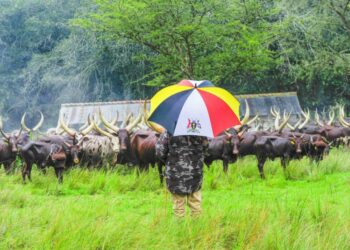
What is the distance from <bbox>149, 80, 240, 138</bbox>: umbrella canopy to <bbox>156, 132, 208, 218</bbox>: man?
30cm

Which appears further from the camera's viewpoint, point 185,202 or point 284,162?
point 284,162

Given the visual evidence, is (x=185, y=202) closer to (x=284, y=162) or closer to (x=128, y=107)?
(x=284, y=162)

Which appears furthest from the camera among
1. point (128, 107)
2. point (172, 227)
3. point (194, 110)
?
point (128, 107)

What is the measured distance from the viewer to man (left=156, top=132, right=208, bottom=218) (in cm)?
606

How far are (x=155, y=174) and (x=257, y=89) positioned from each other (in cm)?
2079

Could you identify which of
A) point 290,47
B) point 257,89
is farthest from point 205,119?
point 257,89

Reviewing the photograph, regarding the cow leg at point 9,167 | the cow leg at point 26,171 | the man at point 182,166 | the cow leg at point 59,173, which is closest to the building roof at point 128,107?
the cow leg at point 9,167

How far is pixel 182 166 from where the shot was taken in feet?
19.9

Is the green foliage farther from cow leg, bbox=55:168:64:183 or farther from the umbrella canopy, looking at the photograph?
the umbrella canopy

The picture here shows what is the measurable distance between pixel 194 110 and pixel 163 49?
17072 millimetres

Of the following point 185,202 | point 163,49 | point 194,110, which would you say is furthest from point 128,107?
point 194,110

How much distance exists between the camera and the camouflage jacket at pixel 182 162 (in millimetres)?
6059

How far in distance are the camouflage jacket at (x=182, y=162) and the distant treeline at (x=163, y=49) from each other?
562 inches

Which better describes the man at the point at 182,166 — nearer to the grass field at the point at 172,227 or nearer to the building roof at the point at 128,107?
the grass field at the point at 172,227
